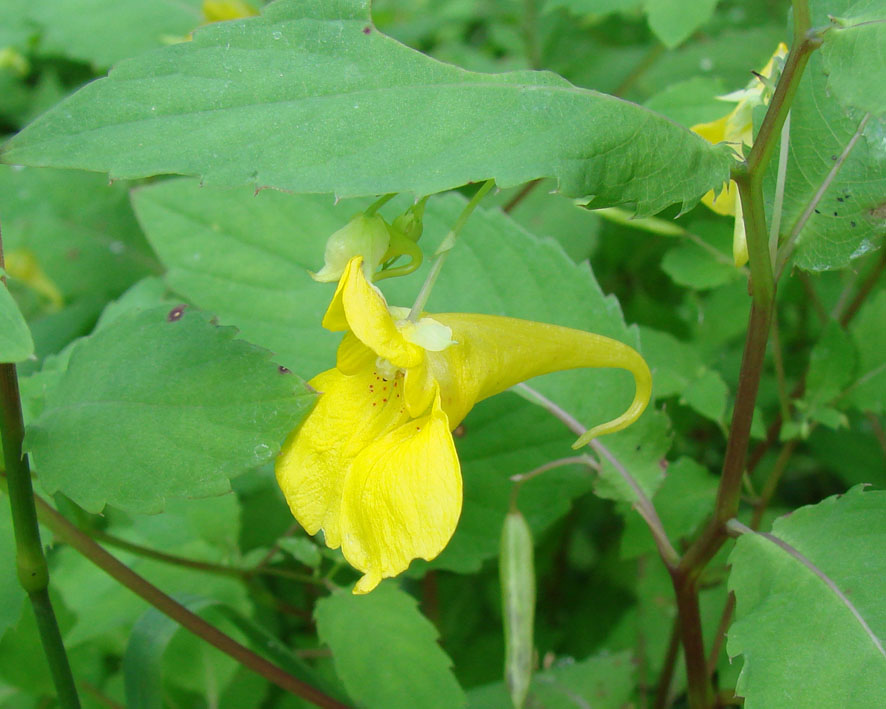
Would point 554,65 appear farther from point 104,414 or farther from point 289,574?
point 104,414

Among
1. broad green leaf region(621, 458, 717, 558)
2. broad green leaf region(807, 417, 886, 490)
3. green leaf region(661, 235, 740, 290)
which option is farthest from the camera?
broad green leaf region(807, 417, 886, 490)

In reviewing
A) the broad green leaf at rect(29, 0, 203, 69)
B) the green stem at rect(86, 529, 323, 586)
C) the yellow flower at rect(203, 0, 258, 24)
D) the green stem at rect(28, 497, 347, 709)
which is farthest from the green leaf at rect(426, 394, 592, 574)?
the broad green leaf at rect(29, 0, 203, 69)

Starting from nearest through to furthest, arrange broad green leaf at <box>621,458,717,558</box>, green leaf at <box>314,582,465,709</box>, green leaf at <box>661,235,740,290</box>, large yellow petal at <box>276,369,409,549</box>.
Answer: large yellow petal at <box>276,369,409,549</box> < green leaf at <box>314,582,465,709</box> < broad green leaf at <box>621,458,717,558</box> < green leaf at <box>661,235,740,290</box>

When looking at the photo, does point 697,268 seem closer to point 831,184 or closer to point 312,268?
point 831,184

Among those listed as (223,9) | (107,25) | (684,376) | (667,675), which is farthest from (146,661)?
(107,25)

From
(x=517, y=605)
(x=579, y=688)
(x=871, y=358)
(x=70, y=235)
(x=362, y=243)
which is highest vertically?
(x=362, y=243)

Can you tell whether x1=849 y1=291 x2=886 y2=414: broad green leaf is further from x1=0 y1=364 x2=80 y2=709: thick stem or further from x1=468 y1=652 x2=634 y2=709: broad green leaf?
x1=0 y1=364 x2=80 y2=709: thick stem

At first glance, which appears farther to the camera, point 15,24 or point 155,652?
point 15,24
